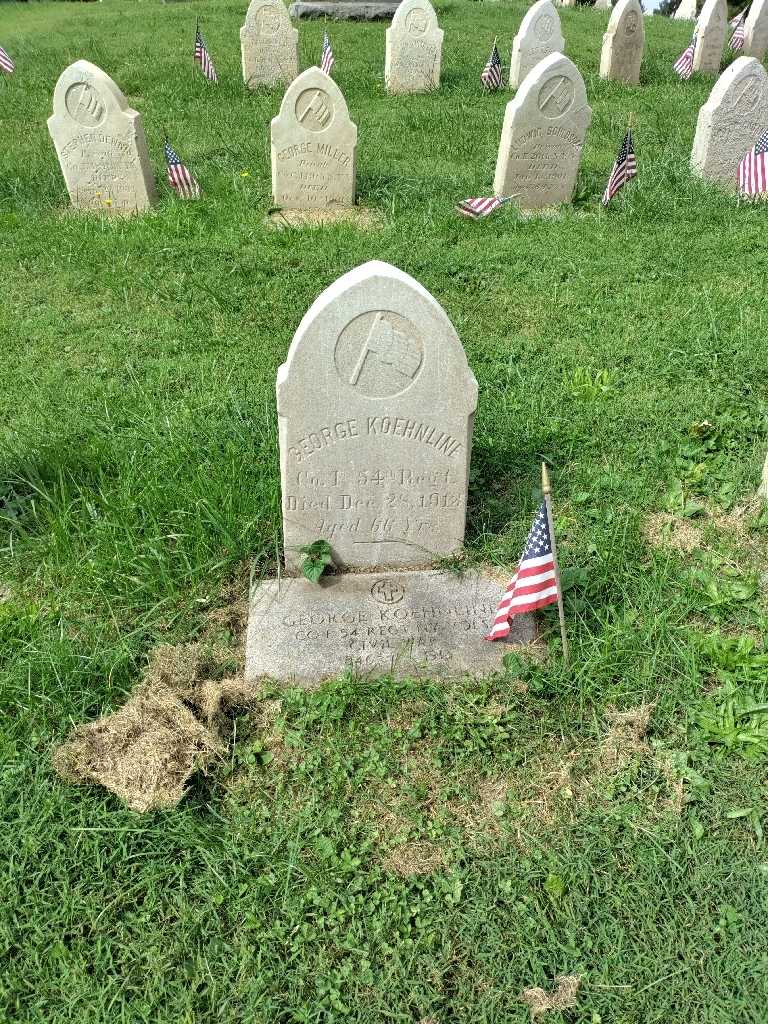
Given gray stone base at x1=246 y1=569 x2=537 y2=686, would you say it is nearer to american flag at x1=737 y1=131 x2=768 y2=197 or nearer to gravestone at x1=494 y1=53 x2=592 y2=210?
gravestone at x1=494 y1=53 x2=592 y2=210

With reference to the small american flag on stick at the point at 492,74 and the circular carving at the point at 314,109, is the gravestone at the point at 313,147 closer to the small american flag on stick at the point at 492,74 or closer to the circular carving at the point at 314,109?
the circular carving at the point at 314,109

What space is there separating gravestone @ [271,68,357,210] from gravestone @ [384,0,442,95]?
14.5 ft

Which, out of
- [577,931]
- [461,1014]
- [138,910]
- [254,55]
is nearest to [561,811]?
[577,931]

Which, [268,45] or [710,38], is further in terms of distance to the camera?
[710,38]

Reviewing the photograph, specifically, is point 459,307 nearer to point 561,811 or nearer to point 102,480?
point 102,480

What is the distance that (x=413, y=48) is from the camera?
10883 mm

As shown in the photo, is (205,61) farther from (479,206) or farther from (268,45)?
(479,206)

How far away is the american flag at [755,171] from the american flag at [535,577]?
6.07m

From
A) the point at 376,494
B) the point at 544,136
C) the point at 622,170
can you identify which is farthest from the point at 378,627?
the point at 622,170

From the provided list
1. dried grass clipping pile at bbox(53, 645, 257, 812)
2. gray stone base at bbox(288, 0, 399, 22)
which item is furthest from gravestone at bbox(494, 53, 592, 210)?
gray stone base at bbox(288, 0, 399, 22)

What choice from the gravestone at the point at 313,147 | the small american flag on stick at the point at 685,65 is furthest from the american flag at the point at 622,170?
the small american flag on stick at the point at 685,65

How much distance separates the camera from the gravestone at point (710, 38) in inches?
485

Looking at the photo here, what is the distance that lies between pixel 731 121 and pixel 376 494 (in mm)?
6298

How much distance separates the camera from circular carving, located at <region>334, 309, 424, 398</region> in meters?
3.05
